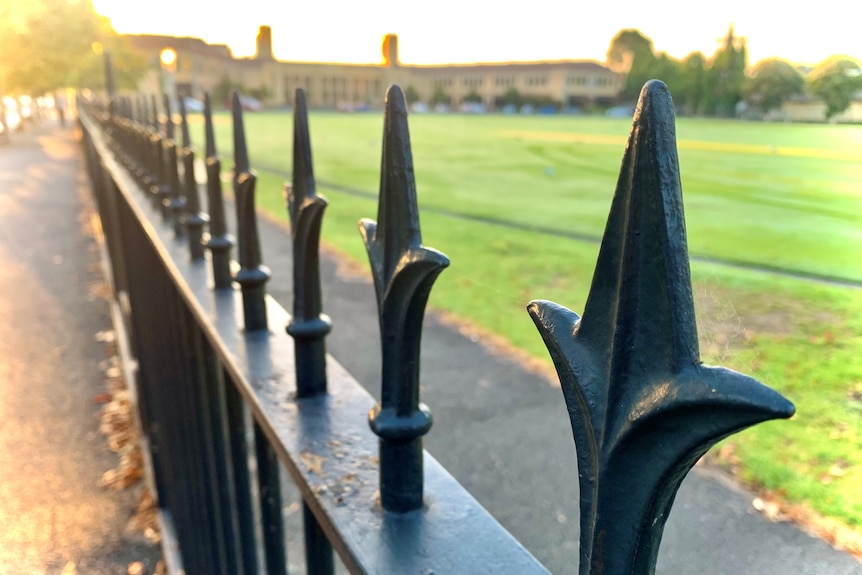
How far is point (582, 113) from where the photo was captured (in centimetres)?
94

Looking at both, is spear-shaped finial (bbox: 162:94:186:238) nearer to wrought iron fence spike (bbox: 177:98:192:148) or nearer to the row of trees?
wrought iron fence spike (bbox: 177:98:192:148)

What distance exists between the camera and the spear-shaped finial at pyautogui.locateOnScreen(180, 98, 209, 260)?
1.94m

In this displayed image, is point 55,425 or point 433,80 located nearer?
point 433,80

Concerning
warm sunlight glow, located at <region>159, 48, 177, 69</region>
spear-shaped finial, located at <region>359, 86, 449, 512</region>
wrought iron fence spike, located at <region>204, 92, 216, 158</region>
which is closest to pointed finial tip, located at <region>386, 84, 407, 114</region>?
spear-shaped finial, located at <region>359, 86, 449, 512</region>

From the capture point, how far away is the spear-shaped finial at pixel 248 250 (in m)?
1.31

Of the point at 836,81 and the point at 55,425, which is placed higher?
the point at 836,81

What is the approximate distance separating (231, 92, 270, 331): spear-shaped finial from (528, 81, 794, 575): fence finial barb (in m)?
0.93

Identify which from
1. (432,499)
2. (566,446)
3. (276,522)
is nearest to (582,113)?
(432,499)

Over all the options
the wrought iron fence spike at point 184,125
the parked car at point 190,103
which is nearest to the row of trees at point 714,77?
the parked car at point 190,103

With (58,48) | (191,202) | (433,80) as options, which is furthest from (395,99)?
(58,48)

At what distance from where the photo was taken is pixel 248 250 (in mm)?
1326

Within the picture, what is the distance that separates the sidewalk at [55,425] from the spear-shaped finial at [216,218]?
6.97 feet

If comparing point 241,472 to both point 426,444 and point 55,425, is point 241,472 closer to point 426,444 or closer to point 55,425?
point 426,444

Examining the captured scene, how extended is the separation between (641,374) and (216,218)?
1345 mm
